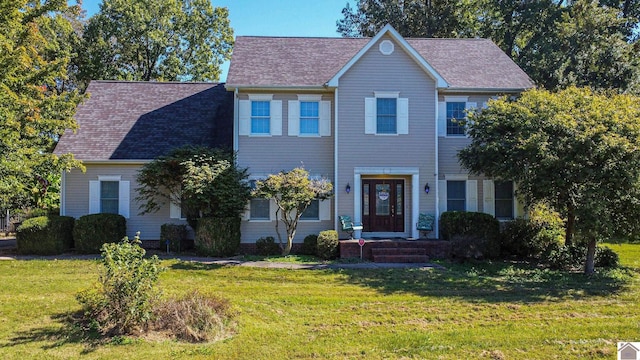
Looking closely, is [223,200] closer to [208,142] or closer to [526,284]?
[208,142]

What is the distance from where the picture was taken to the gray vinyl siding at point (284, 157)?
15.7 metres

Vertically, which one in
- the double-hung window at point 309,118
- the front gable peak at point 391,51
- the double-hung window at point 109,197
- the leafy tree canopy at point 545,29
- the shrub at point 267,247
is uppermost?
the leafy tree canopy at point 545,29

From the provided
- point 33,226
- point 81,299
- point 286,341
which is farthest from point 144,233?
point 286,341

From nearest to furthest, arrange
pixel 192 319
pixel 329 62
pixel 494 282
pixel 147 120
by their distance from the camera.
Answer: pixel 192 319
pixel 494 282
pixel 329 62
pixel 147 120

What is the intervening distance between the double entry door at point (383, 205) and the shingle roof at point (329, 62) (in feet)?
13.7

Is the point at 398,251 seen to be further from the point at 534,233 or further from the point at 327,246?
the point at 534,233

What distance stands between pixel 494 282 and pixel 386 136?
6495 millimetres

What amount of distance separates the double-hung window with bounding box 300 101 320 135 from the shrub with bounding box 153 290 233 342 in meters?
9.42

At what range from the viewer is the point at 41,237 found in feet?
47.8

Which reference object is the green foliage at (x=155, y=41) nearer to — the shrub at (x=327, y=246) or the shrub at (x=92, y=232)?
the shrub at (x=92, y=232)

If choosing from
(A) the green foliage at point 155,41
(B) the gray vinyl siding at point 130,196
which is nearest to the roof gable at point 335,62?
(B) the gray vinyl siding at point 130,196

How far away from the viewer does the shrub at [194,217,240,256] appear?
1431 centimetres

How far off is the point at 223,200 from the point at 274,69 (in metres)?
5.54

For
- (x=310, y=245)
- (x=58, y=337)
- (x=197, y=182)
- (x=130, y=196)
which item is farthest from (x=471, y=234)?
(x=130, y=196)
